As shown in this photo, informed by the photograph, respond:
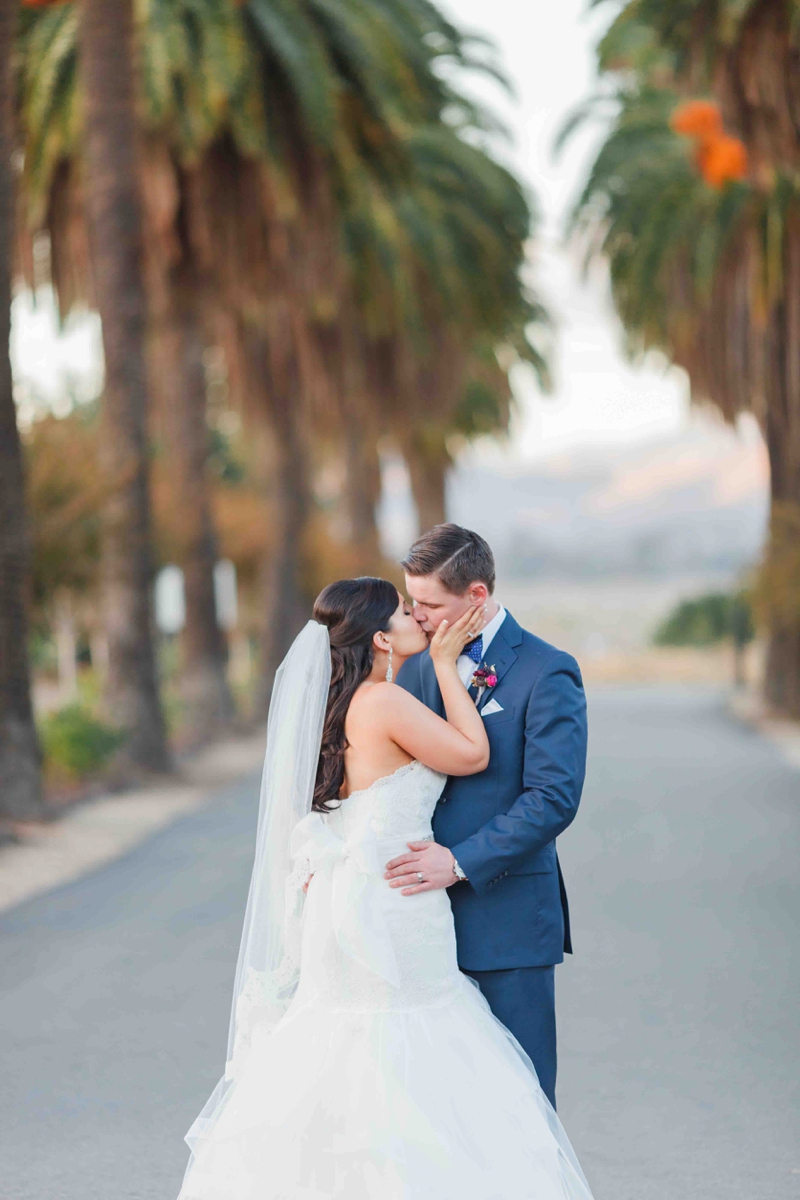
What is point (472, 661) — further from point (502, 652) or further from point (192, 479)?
point (192, 479)

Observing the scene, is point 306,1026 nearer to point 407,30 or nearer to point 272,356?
point 407,30

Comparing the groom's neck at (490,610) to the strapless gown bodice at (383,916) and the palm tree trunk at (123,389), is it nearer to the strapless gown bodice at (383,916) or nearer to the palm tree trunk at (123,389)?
the strapless gown bodice at (383,916)

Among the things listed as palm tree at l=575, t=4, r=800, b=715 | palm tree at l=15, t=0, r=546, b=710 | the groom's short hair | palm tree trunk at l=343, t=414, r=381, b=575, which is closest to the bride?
the groom's short hair

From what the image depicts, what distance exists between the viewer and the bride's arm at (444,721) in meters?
3.86

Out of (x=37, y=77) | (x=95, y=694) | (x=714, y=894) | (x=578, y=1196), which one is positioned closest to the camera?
(x=578, y=1196)

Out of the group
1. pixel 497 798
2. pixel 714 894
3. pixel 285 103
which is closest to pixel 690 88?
pixel 285 103

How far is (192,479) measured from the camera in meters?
23.1

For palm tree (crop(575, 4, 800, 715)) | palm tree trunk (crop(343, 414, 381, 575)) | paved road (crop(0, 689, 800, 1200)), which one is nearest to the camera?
paved road (crop(0, 689, 800, 1200))

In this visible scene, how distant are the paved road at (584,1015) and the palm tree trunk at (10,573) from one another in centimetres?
139

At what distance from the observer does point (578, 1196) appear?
13.0 ft

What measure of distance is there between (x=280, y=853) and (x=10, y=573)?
9605 millimetres

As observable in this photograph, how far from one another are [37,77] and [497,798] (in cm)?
1708

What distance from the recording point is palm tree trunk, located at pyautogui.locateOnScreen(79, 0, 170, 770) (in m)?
17.2

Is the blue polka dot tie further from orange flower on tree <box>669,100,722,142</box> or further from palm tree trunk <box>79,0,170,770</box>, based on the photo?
orange flower on tree <box>669,100,722,142</box>
